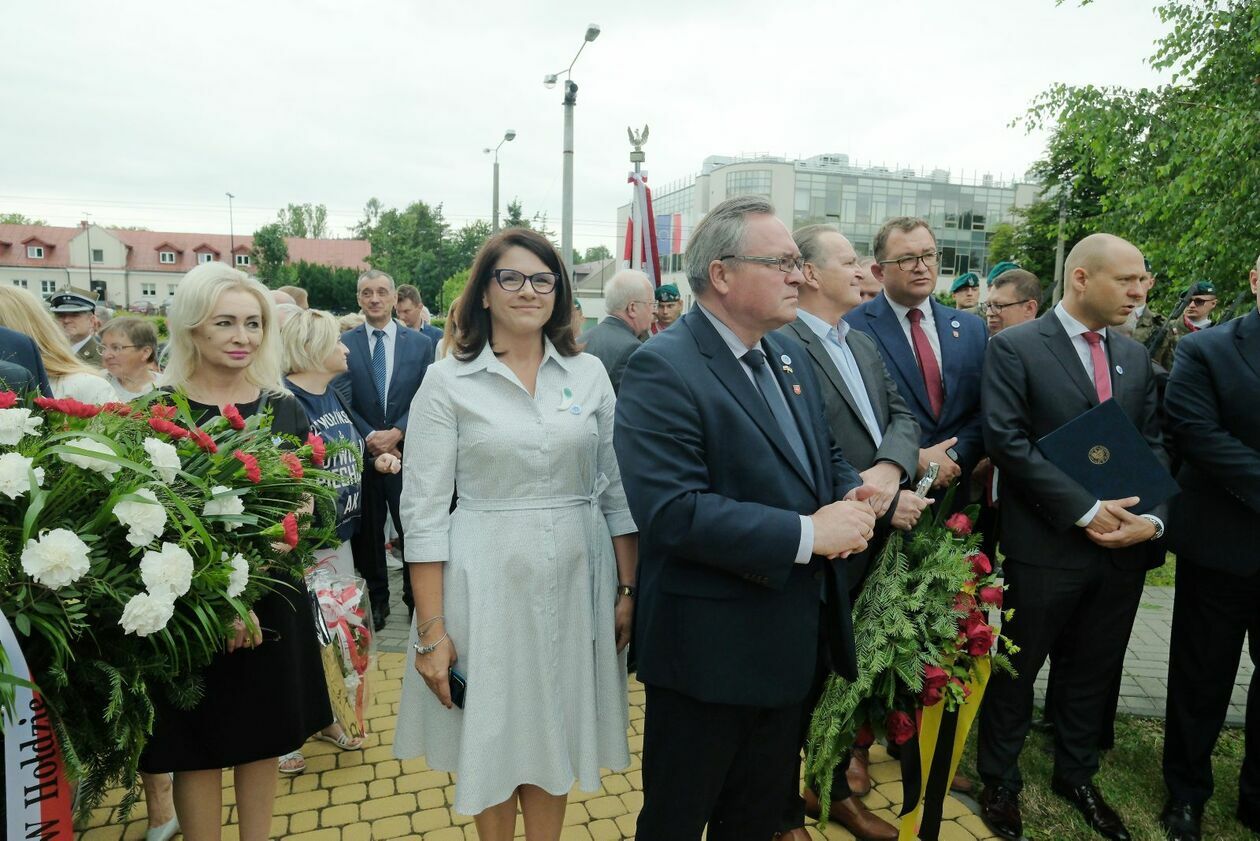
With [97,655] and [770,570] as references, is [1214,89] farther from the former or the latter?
[97,655]

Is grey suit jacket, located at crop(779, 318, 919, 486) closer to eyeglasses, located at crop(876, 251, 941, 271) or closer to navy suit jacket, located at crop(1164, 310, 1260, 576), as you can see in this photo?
eyeglasses, located at crop(876, 251, 941, 271)

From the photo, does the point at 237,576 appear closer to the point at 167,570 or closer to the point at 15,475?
the point at 167,570

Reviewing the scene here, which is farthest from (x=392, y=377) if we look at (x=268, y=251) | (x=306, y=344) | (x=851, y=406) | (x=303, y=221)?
(x=303, y=221)

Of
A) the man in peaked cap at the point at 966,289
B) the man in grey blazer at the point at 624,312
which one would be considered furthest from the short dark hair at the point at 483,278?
the man in peaked cap at the point at 966,289

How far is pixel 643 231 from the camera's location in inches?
388

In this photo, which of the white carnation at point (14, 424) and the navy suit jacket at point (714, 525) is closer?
the white carnation at point (14, 424)

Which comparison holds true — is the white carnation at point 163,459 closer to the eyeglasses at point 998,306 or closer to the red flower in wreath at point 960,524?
the red flower in wreath at point 960,524

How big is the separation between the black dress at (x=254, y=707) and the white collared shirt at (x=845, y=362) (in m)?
2.25

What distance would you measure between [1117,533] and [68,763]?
11.7 feet

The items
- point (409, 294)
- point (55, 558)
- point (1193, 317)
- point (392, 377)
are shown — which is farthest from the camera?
point (409, 294)

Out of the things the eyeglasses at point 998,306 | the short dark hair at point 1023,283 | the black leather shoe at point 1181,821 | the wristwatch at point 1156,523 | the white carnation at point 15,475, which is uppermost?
the short dark hair at point 1023,283

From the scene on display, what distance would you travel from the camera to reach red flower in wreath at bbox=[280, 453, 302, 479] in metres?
2.40

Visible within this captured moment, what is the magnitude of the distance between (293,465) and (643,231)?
26.0 ft

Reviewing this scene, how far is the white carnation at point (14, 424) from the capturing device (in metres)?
1.84
